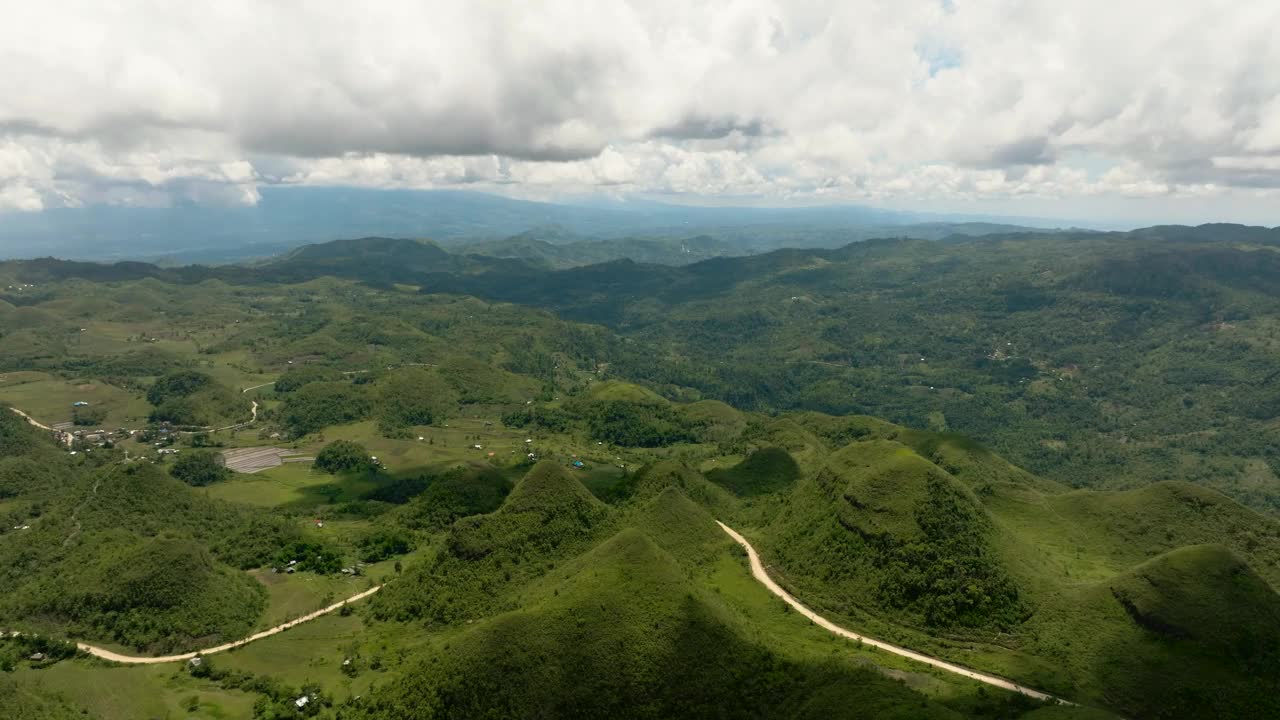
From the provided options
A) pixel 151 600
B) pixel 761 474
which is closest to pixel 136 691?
pixel 151 600

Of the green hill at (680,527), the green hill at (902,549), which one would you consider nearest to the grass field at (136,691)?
the green hill at (680,527)

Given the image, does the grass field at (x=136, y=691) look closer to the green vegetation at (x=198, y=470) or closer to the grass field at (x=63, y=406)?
the green vegetation at (x=198, y=470)

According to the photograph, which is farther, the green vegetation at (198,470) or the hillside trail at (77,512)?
the green vegetation at (198,470)

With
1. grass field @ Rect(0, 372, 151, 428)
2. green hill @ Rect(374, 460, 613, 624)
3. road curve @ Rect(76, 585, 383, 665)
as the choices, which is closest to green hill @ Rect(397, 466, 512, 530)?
green hill @ Rect(374, 460, 613, 624)

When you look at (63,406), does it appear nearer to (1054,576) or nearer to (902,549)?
(902,549)

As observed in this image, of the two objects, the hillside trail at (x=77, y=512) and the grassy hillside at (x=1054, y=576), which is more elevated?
the grassy hillside at (x=1054, y=576)

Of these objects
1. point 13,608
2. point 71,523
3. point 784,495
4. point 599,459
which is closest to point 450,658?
point 13,608

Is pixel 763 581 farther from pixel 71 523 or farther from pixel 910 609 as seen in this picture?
pixel 71 523

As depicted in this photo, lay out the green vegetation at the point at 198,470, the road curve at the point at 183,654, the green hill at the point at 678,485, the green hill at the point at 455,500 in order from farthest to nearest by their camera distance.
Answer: the green vegetation at the point at 198,470
the green hill at the point at 455,500
the green hill at the point at 678,485
the road curve at the point at 183,654

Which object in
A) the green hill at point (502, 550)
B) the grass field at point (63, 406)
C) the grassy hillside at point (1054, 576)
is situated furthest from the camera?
the grass field at point (63, 406)
